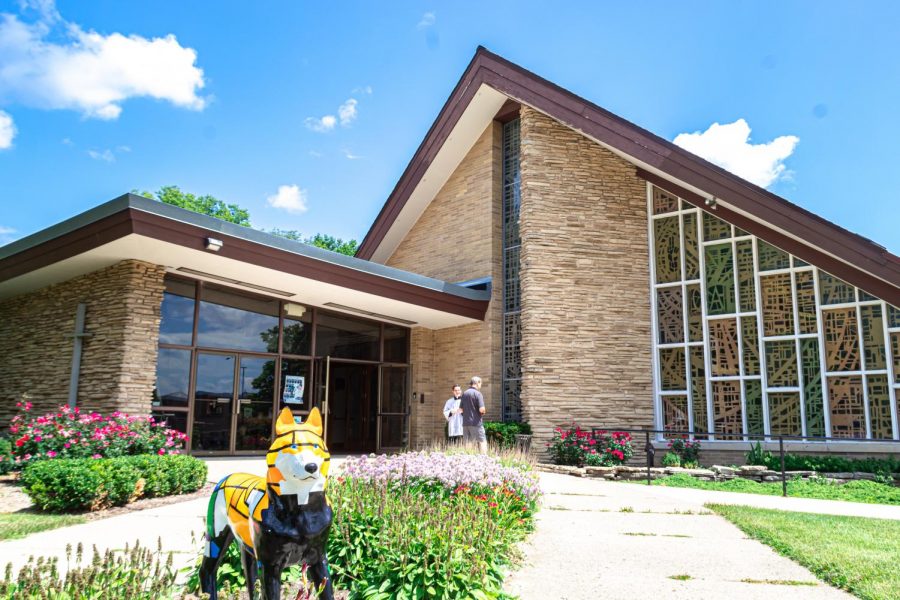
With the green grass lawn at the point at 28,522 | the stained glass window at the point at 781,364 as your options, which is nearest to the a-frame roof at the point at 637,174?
the stained glass window at the point at 781,364

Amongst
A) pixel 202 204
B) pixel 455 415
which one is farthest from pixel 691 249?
pixel 202 204

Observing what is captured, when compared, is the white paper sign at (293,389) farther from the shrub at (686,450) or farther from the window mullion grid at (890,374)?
the window mullion grid at (890,374)

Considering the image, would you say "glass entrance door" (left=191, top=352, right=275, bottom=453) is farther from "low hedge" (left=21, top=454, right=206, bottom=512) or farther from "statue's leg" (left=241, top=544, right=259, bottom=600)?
"statue's leg" (left=241, top=544, right=259, bottom=600)

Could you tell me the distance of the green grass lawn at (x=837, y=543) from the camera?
489 cm

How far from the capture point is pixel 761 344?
13078 mm

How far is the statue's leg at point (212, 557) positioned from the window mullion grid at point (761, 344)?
11698 mm

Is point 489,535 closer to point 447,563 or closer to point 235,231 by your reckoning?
point 447,563

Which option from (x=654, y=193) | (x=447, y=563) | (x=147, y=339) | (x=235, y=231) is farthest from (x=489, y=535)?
(x=654, y=193)

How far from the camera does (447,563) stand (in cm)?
440

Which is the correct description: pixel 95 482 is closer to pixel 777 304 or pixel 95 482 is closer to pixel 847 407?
pixel 777 304

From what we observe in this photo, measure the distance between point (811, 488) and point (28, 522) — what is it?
423 inches

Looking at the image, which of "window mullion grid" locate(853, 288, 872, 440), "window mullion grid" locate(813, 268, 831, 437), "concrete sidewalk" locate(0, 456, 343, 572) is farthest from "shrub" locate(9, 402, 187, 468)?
"window mullion grid" locate(853, 288, 872, 440)

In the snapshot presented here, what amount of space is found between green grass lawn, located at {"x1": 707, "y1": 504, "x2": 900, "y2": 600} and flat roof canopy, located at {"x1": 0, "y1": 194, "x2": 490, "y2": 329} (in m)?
7.76

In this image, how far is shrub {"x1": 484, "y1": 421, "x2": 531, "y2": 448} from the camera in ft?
44.4
